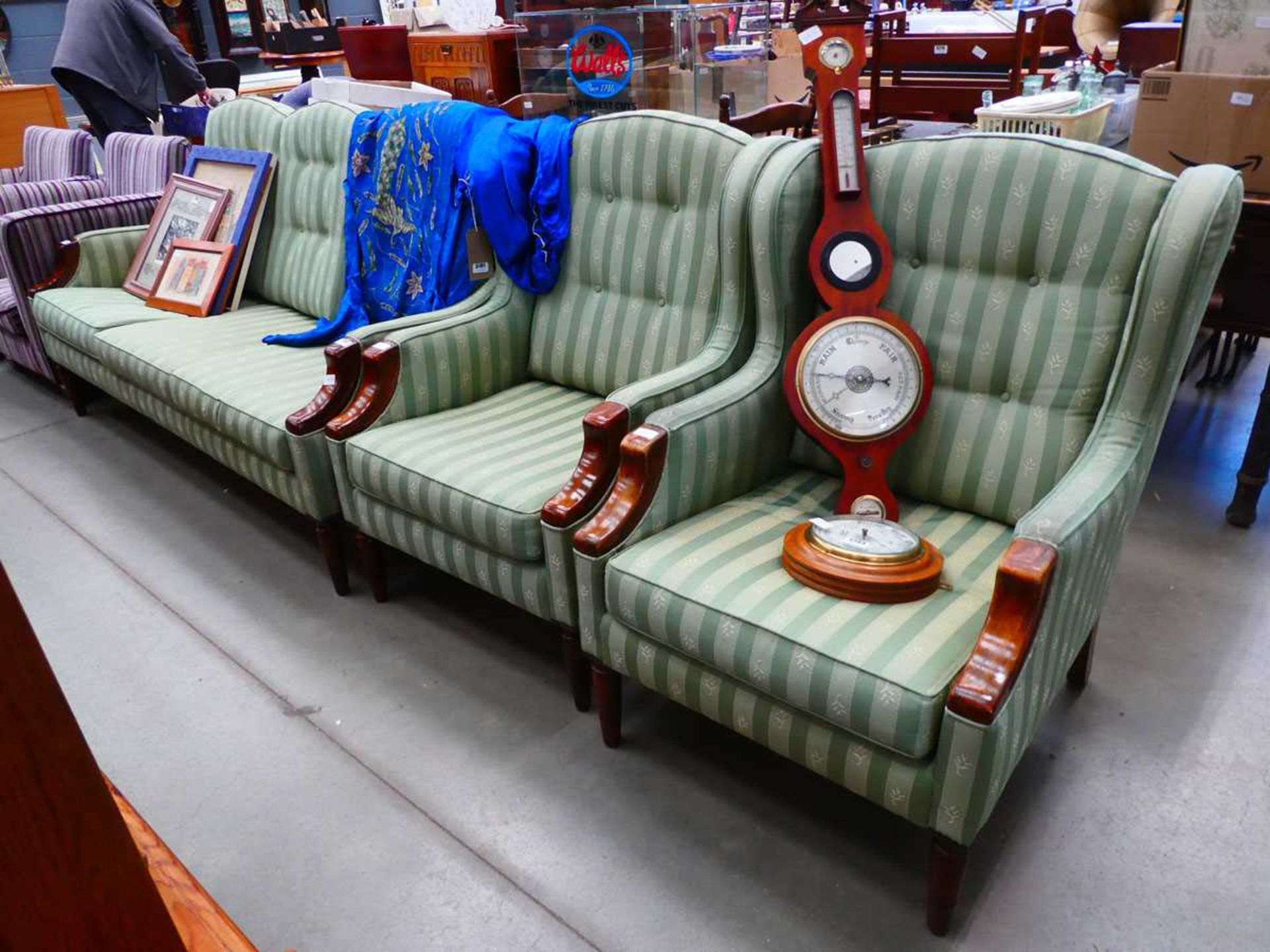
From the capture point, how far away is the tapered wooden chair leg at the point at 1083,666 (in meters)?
1.82

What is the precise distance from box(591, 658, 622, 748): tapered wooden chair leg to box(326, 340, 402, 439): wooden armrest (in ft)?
2.57

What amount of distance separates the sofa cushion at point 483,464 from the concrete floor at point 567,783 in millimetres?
384

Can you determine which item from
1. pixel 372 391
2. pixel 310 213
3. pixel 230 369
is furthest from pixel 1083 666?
pixel 310 213

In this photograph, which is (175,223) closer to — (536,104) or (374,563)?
(536,104)

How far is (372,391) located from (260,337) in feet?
2.96

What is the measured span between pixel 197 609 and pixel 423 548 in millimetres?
706

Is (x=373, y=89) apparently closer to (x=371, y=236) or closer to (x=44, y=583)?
(x=371, y=236)

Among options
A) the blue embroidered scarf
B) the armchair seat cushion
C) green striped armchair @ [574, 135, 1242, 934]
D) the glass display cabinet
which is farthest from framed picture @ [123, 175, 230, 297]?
the armchair seat cushion

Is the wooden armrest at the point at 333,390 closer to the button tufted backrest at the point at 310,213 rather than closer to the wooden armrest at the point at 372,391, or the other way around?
the wooden armrest at the point at 372,391

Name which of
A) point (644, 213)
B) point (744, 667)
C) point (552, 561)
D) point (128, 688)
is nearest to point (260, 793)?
point (128, 688)

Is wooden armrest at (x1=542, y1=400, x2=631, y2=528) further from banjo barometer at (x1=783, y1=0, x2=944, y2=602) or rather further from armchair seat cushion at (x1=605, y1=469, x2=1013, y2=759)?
banjo barometer at (x1=783, y1=0, x2=944, y2=602)

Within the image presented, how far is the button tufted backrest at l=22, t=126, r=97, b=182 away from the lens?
4.03 meters

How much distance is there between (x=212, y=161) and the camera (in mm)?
3225


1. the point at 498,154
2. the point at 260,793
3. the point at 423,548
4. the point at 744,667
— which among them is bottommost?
the point at 260,793
